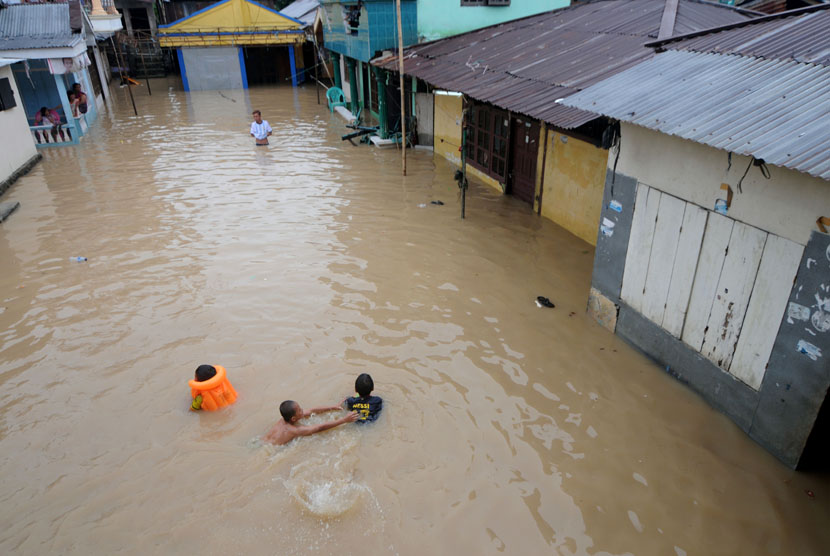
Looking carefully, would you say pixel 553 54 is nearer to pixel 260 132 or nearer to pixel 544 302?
pixel 544 302

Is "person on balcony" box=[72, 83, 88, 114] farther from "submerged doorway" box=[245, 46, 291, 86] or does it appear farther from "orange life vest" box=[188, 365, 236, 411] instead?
"orange life vest" box=[188, 365, 236, 411]

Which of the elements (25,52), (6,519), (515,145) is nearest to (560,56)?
(515,145)

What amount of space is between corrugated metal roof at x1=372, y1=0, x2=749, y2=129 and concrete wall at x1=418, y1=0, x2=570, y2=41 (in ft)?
4.99

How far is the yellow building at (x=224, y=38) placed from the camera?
2989cm

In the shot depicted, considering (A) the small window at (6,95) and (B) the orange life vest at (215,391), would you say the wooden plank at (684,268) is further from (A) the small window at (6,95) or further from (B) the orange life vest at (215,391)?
(A) the small window at (6,95)

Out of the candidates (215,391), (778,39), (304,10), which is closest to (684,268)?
(778,39)

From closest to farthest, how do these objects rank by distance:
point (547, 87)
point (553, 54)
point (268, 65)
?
1. point (547, 87)
2. point (553, 54)
3. point (268, 65)

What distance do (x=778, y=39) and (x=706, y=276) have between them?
3038 mm

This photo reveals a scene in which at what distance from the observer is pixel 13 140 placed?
602 inches

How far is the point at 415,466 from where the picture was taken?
18.3ft

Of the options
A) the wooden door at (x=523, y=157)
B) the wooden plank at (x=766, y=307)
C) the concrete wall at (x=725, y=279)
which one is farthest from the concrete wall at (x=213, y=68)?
the wooden plank at (x=766, y=307)

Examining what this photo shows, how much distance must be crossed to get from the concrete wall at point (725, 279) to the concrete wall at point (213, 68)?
29.4m

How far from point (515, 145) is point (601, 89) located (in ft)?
18.4

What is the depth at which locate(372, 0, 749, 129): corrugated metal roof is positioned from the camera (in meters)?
8.91
